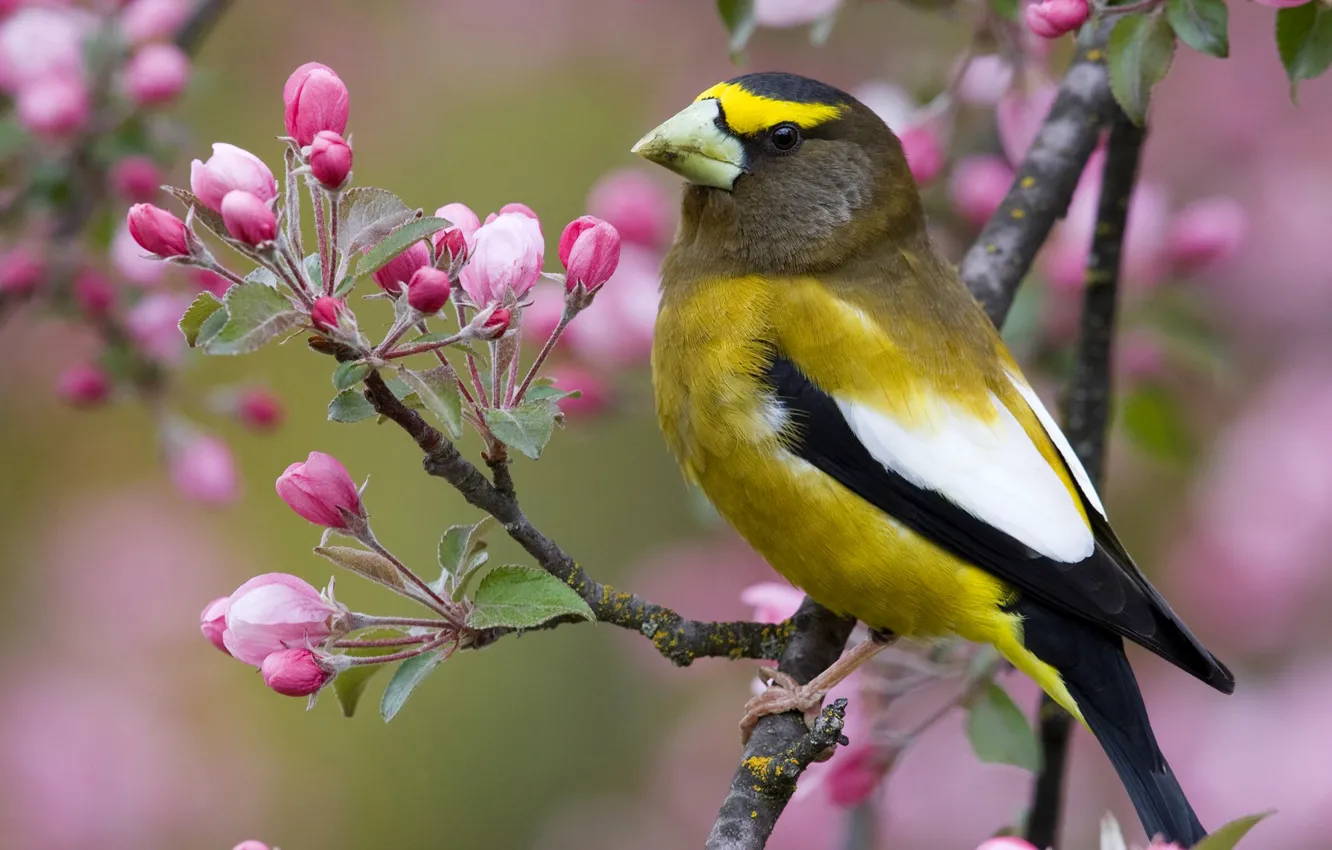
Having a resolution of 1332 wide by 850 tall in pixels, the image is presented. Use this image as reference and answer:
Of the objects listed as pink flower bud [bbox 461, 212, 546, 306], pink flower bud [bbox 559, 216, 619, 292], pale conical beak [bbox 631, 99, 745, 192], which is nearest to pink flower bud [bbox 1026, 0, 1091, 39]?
pale conical beak [bbox 631, 99, 745, 192]

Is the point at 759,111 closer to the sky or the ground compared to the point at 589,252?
closer to the sky

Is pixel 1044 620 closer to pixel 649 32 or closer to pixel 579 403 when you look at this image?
pixel 579 403

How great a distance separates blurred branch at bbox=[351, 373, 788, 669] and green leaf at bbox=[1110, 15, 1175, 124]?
1018 mm

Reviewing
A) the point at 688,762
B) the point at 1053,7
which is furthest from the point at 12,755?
the point at 1053,7

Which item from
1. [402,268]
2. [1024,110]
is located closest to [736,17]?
[1024,110]

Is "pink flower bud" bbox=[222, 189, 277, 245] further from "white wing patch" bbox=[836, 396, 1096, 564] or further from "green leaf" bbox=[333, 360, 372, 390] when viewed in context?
"white wing patch" bbox=[836, 396, 1096, 564]

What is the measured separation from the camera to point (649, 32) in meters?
5.42

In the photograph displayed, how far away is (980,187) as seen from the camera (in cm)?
330

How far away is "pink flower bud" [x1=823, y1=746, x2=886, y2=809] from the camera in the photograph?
2.62 meters

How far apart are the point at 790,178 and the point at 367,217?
131 centimetres

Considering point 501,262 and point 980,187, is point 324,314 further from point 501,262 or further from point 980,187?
point 980,187

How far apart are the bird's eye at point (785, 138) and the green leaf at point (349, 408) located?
4.51 ft

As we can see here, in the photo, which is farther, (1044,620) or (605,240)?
(1044,620)

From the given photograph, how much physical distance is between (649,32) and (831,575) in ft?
11.4
